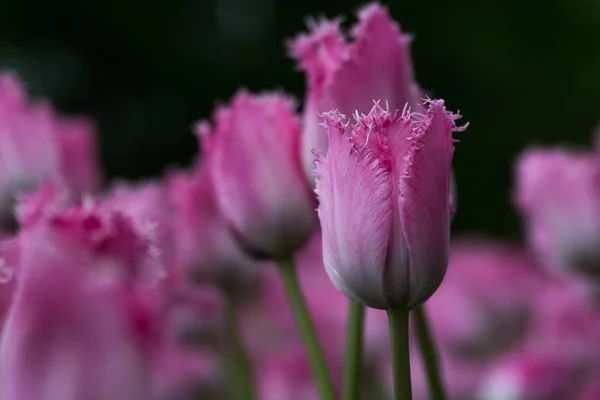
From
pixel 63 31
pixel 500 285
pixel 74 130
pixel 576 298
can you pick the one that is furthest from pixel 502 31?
pixel 74 130

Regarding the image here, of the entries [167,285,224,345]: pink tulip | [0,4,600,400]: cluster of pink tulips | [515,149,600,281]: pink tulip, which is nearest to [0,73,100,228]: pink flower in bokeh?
[0,4,600,400]: cluster of pink tulips

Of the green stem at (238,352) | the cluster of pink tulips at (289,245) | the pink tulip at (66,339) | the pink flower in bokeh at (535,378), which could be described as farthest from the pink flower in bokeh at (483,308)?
the pink tulip at (66,339)

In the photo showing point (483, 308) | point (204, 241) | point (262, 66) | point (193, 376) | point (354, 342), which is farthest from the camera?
point (262, 66)

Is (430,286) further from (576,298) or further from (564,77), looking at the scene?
(564,77)

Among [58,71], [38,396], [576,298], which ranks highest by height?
[58,71]

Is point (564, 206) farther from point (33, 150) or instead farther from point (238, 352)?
point (33, 150)

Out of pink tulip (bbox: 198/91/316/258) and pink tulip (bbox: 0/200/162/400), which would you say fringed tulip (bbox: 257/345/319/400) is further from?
pink tulip (bbox: 0/200/162/400)

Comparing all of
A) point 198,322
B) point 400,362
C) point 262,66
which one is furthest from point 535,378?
point 262,66
